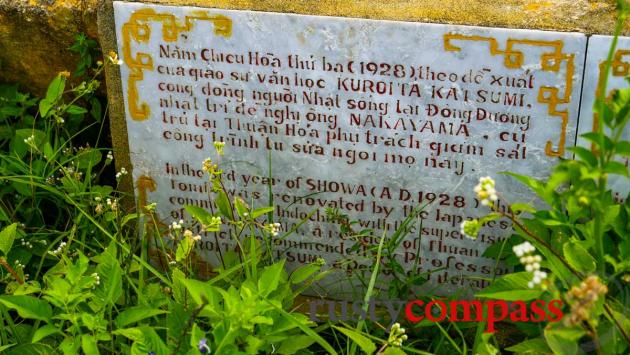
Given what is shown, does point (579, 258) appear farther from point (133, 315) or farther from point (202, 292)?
point (133, 315)

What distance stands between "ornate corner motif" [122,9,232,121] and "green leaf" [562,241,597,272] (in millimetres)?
1196

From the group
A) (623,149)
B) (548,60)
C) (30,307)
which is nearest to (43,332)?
(30,307)

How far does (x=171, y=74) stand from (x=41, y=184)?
22.4 inches

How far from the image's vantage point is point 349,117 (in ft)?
8.38

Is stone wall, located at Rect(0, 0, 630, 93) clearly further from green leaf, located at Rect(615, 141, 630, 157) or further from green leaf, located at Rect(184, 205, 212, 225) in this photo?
green leaf, located at Rect(615, 141, 630, 157)

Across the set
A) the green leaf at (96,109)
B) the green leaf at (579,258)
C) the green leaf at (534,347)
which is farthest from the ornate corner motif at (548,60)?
the green leaf at (96,109)

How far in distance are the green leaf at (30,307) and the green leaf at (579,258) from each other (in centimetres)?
130

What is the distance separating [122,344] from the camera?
2.18 meters

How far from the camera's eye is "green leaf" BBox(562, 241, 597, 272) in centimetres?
194

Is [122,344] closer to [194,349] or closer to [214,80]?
[194,349]

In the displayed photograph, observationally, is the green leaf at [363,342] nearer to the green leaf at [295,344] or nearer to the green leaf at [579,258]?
the green leaf at [295,344]

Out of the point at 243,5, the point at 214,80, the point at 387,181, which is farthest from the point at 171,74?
the point at 387,181

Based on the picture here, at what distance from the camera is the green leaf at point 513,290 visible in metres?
1.97

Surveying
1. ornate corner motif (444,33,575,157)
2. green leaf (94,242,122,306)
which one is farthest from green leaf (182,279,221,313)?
ornate corner motif (444,33,575,157)
